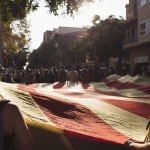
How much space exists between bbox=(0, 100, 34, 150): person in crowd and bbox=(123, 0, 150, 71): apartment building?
2152 cm

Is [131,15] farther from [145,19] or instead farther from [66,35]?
[66,35]

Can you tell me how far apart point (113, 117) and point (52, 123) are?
121 cm

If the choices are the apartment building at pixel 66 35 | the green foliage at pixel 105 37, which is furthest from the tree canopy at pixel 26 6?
the apartment building at pixel 66 35

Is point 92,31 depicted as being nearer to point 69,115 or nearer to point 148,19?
→ point 148,19

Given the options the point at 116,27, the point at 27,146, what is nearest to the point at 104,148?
the point at 27,146

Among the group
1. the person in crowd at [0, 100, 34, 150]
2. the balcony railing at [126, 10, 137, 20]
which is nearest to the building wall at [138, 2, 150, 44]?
the balcony railing at [126, 10, 137, 20]

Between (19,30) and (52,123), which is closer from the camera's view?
(52,123)

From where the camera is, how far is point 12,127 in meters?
2.16

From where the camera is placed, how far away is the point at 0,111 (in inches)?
83.4

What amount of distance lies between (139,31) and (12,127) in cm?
2356

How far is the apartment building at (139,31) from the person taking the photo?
23.1m

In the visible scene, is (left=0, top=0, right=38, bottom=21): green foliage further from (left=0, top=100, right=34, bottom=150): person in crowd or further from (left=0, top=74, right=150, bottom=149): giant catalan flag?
(left=0, top=100, right=34, bottom=150): person in crowd

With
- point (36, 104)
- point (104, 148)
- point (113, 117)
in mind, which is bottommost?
point (104, 148)

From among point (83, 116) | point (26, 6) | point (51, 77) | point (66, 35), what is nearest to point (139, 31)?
point (51, 77)
